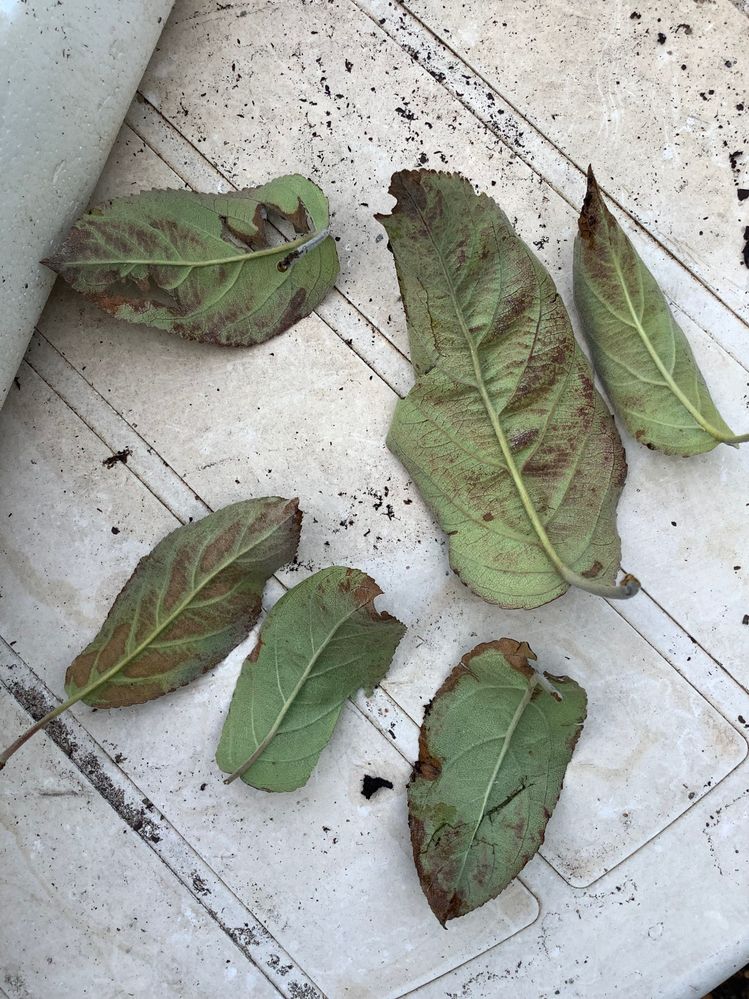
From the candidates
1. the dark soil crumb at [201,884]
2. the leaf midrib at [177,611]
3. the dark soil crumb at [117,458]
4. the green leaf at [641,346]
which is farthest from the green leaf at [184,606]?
the green leaf at [641,346]

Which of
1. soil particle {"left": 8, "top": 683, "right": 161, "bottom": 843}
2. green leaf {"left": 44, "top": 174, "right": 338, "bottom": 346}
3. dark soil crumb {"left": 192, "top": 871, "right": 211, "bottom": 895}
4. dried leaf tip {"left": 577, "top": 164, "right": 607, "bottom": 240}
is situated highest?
dried leaf tip {"left": 577, "top": 164, "right": 607, "bottom": 240}

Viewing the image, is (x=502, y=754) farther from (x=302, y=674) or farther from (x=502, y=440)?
(x=502, y=440)

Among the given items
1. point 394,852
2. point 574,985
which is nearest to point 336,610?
point 394,852

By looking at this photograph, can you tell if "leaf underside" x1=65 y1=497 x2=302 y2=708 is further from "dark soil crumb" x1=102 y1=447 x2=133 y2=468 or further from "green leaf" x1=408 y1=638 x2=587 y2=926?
"green leaf" x1=408 y1=638 x2=587 y2=926

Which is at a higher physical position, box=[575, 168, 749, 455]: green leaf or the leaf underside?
box=[575, 168, 749, 455]: green leaf

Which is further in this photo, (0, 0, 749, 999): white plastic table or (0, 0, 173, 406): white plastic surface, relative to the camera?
(0, 0, 749, 999): white plastic table

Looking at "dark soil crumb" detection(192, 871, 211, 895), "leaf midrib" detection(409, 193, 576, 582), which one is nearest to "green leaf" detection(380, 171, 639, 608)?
"leaf midrib" detection(409, 193, 576, 582)
